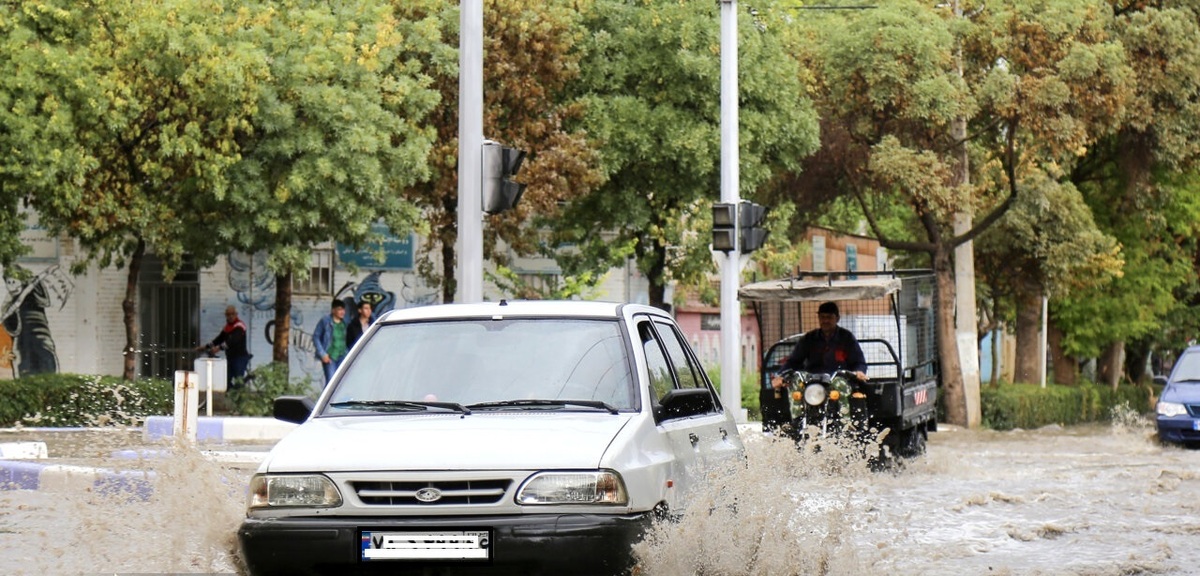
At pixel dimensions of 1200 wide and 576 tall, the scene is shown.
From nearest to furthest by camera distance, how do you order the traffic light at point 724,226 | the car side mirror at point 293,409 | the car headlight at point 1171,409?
the car side mirror at point 293,409 < the traffic light at point 724,226 < the car headlight at point 1171,409

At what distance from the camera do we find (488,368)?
911 cm

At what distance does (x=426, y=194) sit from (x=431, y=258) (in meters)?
7.00

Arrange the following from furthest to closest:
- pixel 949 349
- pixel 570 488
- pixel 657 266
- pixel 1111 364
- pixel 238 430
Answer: pixel 1111 364, pixel 949 349, pixel 657 266, pixel 238 430, pixel 570 488

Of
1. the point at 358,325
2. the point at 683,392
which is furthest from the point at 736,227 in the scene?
the point at 683,392

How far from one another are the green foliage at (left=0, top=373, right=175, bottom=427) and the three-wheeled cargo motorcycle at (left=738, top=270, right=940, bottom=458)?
29.2ft

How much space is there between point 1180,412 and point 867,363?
7577 millimetres

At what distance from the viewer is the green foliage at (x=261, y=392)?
32969 millimetres

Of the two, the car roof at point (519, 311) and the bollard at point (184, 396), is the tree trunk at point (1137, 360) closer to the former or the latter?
the bollard at point (184, 396)

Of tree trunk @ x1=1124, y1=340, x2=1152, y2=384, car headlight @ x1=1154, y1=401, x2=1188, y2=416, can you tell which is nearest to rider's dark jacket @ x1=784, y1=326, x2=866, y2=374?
car headlight @ x1=1154, y1=401, x2=1188, y2=416

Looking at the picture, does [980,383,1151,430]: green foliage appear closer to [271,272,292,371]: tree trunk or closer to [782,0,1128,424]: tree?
→ [782,0,1128,424]: tree

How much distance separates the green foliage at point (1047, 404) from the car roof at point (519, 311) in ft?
104

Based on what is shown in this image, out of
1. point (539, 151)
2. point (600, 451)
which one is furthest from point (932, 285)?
point (600, 451)

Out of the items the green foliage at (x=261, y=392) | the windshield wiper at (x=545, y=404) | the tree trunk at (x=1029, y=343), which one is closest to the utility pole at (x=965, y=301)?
the tree trunk at (x=1029, y=343)

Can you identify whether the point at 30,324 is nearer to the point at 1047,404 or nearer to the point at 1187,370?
the point at 1187,370
